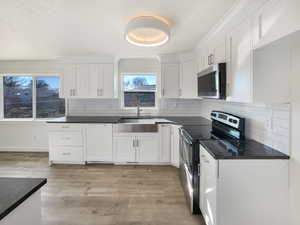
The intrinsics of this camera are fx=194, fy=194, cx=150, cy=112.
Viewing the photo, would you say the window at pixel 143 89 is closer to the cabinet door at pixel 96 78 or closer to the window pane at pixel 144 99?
the window pane at pixel 144 99

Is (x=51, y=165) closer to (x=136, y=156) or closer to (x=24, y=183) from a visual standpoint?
(x=136, y=156)

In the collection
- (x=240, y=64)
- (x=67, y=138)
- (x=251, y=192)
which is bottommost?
(x=251, y=192)

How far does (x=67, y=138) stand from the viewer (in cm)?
401

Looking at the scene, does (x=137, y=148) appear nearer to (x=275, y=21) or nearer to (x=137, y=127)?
(x=137, y=127)

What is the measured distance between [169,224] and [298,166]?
4.51ft

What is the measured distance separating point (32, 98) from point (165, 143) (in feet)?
11.8

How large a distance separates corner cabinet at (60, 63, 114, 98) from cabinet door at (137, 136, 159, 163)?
1248 mm

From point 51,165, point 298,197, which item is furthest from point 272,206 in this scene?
point 51,165

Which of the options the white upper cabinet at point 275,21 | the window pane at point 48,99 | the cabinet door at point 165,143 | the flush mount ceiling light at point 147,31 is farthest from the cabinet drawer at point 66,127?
the white upper cabinet at point 275,21

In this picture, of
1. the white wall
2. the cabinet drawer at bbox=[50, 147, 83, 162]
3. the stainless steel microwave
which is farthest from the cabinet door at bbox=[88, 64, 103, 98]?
the white wall

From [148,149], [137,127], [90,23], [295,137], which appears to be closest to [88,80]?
[137,127]

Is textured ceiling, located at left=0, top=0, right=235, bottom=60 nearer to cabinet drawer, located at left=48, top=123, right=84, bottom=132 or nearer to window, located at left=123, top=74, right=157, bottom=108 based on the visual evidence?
window, located at left=123, top=74, right=157, bottom=108

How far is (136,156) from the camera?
395 cm

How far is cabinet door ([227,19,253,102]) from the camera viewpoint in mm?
1755
